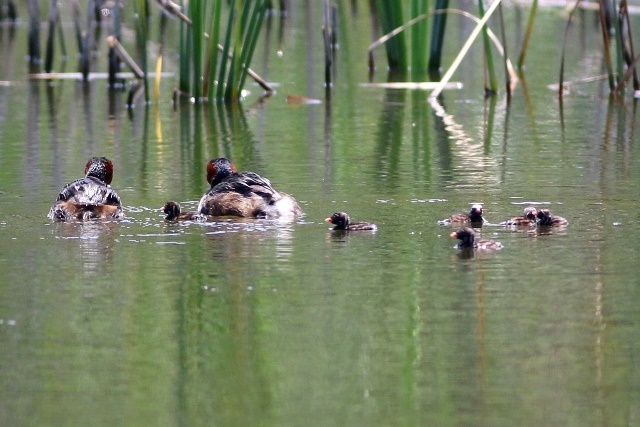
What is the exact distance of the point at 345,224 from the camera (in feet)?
30.2

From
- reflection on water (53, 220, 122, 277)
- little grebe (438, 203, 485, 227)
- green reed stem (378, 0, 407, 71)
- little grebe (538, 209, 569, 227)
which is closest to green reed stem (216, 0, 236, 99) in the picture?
green reed stem (378, 0, 407, 71)

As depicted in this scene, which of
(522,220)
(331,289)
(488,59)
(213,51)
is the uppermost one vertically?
(213,51)

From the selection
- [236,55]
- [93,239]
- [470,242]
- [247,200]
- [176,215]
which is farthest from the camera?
[236,55]

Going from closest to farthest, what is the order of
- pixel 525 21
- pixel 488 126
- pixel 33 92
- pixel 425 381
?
pixel 425 381 → pixel 488 126 → pixel 33 92 → pixel 525 21

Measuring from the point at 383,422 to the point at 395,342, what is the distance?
42.9 inches

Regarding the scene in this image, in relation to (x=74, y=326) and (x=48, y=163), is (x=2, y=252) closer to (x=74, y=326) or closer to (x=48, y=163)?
(x=74, y=326)

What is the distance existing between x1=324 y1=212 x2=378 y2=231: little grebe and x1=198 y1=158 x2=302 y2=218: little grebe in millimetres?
524

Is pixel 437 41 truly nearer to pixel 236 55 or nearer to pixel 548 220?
pixel 236 55

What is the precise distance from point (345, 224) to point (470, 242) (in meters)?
1.05

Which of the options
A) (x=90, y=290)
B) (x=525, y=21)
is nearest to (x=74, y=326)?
(x=90, y=290)

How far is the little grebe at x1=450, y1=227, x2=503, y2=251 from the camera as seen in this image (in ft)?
27.6

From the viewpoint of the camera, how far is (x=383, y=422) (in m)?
5.30

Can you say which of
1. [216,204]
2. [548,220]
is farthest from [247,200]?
[548,220]

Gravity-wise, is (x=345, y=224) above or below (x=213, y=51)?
below
